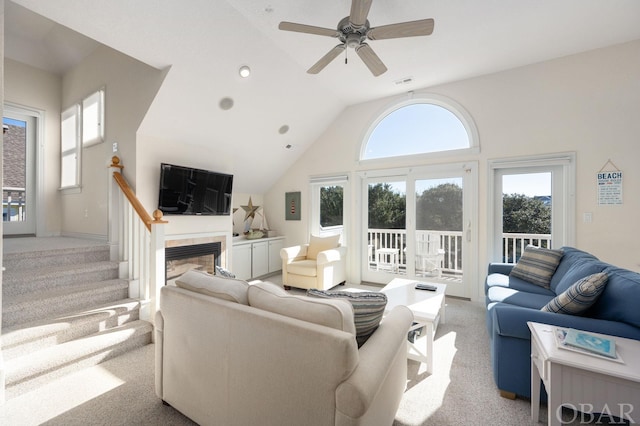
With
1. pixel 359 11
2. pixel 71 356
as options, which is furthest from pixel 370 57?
pixel 71 356

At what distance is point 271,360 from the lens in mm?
1205

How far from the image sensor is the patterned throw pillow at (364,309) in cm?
137

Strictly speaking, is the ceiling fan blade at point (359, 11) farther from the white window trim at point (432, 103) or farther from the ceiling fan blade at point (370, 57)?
the white window trim at point (432, 103)

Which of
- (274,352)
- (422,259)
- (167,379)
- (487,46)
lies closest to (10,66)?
(167,379)

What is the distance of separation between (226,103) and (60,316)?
9.52ft

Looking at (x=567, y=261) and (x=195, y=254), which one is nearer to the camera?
(x=567, y=261)

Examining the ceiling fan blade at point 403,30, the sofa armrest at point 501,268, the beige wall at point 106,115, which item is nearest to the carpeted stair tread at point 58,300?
the beige wall at point 106,115

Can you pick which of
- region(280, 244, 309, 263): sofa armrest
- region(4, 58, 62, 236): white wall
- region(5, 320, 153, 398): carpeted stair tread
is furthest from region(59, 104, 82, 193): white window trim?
region(280, 244, 309, 263): sofa armrest

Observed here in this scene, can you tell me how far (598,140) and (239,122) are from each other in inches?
185

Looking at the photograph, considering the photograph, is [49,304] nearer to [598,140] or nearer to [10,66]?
[10,66]

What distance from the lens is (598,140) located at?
322cm

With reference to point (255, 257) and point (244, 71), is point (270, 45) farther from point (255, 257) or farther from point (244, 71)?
point (255, 257)

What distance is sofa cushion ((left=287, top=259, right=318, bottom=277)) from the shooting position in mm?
4172

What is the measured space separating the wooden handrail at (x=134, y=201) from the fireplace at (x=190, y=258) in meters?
0.89
